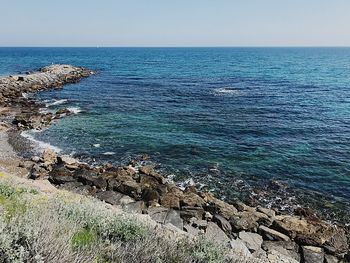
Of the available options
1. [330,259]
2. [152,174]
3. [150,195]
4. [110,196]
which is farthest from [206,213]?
[330,259]

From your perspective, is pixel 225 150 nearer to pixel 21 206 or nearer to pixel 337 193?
pixel 337 193

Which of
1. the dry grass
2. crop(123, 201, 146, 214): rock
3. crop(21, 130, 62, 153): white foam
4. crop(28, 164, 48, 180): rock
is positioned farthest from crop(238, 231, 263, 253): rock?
crop(21, 130, 62, 153): white foam

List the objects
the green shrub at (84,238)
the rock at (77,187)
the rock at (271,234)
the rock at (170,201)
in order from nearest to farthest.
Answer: the green shrub at (84,238)
the rock at (271,234)
the rock at (170,201)
the rock at (77,187)

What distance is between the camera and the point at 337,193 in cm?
2194

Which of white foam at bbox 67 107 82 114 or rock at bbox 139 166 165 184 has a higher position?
rock at bbox 139 166 165 184

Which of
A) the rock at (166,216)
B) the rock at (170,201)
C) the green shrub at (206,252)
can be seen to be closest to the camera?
the green shrub at (206,252)

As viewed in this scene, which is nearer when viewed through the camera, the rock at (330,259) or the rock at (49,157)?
the rock at (330,259)

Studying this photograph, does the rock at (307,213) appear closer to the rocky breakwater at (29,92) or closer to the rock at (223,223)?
the rock at (223,223)

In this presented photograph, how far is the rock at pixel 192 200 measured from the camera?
18947 millimetres

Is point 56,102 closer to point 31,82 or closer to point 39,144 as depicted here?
point 31,82

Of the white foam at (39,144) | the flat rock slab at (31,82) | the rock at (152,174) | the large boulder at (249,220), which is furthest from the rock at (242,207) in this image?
the flat rock slab at (31,82)

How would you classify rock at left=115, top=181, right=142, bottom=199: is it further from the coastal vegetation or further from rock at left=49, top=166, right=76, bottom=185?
the coastal vegetation

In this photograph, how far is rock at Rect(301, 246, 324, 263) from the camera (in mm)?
14758

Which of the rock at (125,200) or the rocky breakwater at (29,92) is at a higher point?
the rock at (125,200)
